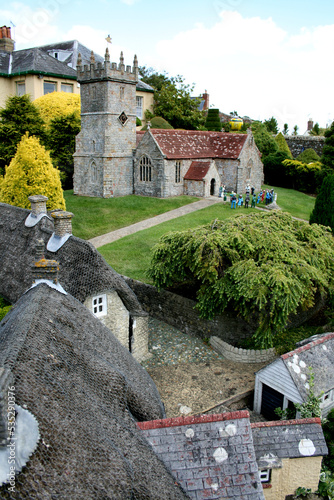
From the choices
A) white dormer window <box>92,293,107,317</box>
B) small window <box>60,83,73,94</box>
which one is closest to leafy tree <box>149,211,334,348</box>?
white dormer window <box>92,293,107,317</box>

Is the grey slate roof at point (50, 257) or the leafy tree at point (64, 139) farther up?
the leafy tree at point (64, 139)

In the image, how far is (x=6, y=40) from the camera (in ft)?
178

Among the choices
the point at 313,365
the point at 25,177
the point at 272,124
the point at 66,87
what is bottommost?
the point at 313,365

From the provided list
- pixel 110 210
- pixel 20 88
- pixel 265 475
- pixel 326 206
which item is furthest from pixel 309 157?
pixel 265 475

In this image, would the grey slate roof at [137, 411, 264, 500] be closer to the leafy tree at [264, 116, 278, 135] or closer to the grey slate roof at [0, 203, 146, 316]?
the grey slate roof at [0, 203, 146, 316]

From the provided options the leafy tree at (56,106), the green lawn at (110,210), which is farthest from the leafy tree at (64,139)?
the green lawn at (110,210)

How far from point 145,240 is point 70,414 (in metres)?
23.3

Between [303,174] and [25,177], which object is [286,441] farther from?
[303,174]

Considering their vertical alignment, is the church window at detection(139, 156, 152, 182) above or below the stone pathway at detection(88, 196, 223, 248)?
above

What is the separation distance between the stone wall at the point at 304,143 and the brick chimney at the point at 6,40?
41715 mm

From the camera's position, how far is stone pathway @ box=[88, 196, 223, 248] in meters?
30.6

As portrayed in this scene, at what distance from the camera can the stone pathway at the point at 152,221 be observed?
101 ft

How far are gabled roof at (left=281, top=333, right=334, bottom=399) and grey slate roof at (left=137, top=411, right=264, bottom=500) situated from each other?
6.10 metres

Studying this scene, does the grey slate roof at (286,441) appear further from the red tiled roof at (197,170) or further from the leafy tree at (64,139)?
the leafy tree at (64,139)
